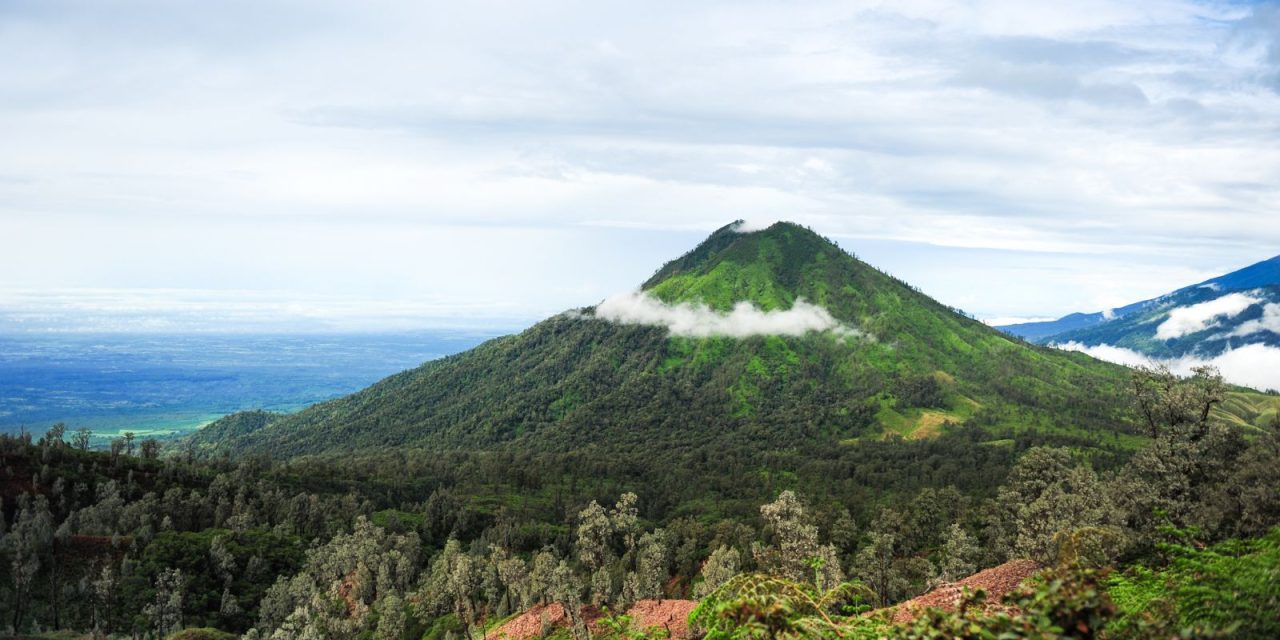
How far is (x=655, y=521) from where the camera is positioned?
509ft

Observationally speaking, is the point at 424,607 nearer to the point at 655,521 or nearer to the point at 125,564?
the point at 125,564

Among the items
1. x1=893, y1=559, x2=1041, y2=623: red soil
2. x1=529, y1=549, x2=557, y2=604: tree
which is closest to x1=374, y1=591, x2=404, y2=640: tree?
x1=529, y1=549, x2=557, y2=604: tree

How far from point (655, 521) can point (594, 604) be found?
3301 inches

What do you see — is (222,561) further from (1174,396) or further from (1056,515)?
(1174,396)

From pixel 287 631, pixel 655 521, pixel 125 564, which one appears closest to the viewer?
pixel 287 631

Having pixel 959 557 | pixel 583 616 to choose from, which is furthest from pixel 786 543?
pixel 959 557

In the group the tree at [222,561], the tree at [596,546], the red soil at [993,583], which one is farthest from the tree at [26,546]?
the red soil at [993,583]

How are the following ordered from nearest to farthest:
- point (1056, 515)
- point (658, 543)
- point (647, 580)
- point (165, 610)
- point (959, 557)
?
point (1056, 515), point (959, 557), point (647, 580), point (165, 610), point (658, 543)

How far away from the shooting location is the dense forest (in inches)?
426

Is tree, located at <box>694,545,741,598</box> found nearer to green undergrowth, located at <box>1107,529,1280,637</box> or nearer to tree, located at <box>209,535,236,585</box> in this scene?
green undergrowth, located at <box>1107,529,1280,637</box>

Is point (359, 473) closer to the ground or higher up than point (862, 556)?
closer to the ground

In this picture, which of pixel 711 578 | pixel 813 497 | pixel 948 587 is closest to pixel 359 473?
pixel 813 497

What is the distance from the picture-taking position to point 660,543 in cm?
9469

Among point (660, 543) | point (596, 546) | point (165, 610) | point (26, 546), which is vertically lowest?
point (165, 610)
